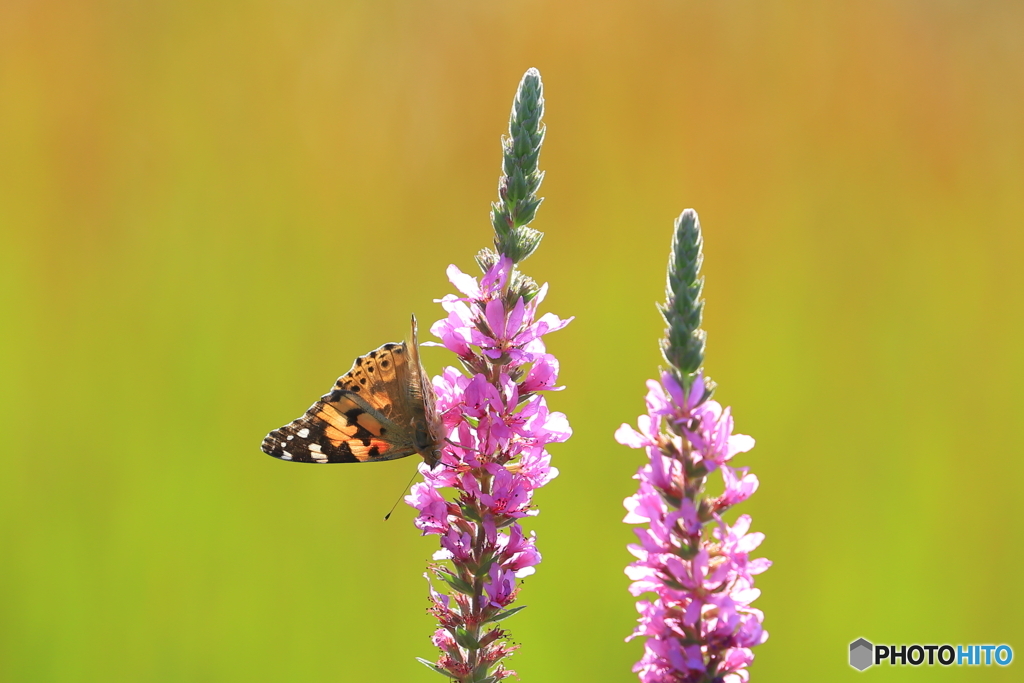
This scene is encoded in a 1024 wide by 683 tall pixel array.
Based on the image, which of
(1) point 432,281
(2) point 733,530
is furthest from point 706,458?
(1) point 432,281

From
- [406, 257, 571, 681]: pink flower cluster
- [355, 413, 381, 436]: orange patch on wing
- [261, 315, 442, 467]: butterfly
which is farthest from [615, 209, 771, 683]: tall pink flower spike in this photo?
[355, 413, 381, 436]: orange patch on wing

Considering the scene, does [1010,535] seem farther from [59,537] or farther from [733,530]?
[59,537]

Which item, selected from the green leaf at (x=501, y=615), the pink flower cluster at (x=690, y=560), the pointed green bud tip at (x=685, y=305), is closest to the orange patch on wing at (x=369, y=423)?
the green leaf at (x=501, y=615)

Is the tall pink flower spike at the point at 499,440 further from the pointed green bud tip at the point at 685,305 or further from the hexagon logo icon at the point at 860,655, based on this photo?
the hexagon logo icon at the point at 860,655

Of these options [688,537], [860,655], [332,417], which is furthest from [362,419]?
[860,655]

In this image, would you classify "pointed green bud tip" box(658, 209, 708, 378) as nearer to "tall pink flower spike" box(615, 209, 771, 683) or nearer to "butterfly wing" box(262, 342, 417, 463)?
"tall pink flower spike" box(615, 209, 771, 683)

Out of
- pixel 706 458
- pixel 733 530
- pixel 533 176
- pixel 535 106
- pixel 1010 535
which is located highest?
pixel 535 106
